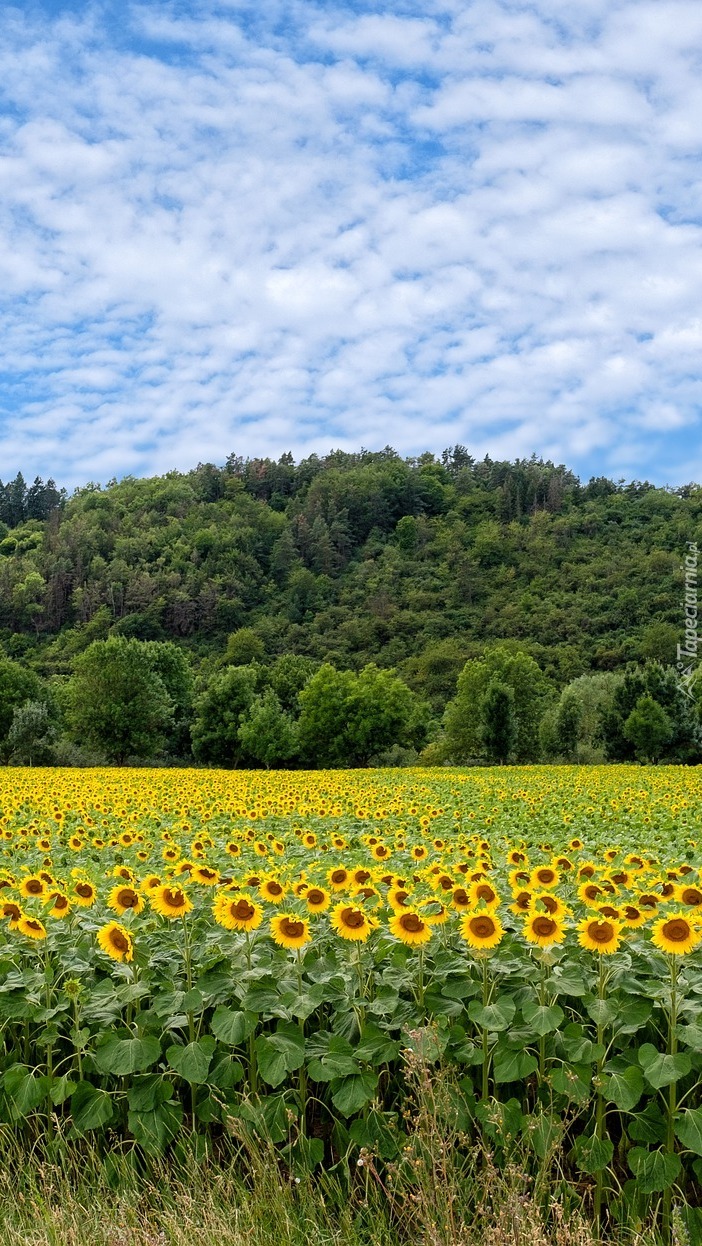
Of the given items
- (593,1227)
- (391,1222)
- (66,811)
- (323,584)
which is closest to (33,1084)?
(391,1222)

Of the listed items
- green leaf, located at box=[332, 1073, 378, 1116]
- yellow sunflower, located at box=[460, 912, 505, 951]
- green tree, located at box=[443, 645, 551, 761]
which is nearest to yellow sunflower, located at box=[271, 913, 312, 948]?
green leaf, located at box=[332, 1073, 378, 1116]

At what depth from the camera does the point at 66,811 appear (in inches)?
533

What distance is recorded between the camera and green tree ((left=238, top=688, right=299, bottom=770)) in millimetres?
62188

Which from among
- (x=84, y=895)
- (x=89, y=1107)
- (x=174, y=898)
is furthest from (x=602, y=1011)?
(x=84, y=895)

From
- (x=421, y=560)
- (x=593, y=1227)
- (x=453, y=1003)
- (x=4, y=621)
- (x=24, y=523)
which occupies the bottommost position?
(x=593, y=1227)

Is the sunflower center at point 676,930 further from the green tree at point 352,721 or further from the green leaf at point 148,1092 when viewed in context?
the green tree at point 352,721

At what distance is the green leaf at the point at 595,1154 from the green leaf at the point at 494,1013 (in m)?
0.52

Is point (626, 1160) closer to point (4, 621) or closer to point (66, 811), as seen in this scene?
point (66, 811)

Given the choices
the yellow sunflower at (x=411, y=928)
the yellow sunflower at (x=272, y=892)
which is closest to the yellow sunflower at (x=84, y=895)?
the yellow sunflower at (x=272, y=892)

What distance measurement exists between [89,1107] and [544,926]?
7.28ft

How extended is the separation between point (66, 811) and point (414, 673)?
7642 cm

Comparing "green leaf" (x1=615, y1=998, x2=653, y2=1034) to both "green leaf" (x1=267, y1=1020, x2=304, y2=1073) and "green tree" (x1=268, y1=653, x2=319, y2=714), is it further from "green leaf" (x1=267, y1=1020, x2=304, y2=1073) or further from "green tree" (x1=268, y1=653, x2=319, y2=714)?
"green tree" (x1=268, y1=653, x2=319, y2=714)

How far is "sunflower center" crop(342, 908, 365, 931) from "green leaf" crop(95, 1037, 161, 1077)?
1003 mm

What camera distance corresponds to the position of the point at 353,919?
165 inches
